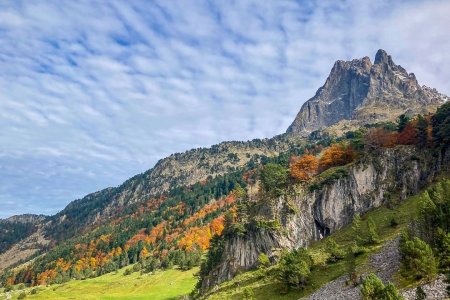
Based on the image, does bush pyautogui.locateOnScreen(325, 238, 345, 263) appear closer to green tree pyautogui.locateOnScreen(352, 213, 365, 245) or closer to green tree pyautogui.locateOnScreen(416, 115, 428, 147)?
green tree pyautogui.locateOnScreen(352, 213, 365, 245)

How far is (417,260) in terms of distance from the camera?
6294cm

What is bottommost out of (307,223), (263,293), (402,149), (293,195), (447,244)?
(263,293)

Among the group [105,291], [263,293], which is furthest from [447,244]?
[105,291]

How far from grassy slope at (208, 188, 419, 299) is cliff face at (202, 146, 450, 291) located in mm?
4909

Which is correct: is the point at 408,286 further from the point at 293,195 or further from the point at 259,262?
the point at 293,195

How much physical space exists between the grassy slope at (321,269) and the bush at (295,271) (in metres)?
1.73

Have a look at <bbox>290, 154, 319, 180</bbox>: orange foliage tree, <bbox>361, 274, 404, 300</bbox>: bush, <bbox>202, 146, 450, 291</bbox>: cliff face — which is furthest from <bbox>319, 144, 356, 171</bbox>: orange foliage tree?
<bbox>361, 274, 404, 300</bbox>: bush

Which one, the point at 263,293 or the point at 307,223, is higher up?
the point at 307,223

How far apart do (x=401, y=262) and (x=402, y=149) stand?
2766 inches

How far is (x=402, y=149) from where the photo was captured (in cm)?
13225

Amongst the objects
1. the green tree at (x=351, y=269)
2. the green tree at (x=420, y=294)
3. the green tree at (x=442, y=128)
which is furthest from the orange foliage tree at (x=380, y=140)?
the green tree at (x=420, y=294)

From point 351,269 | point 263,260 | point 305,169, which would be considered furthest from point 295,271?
point 305,169

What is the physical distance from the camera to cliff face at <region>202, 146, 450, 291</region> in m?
121

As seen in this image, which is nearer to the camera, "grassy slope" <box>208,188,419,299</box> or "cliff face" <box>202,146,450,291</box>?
"grassy slope" <box>208,188,419,299</box>
